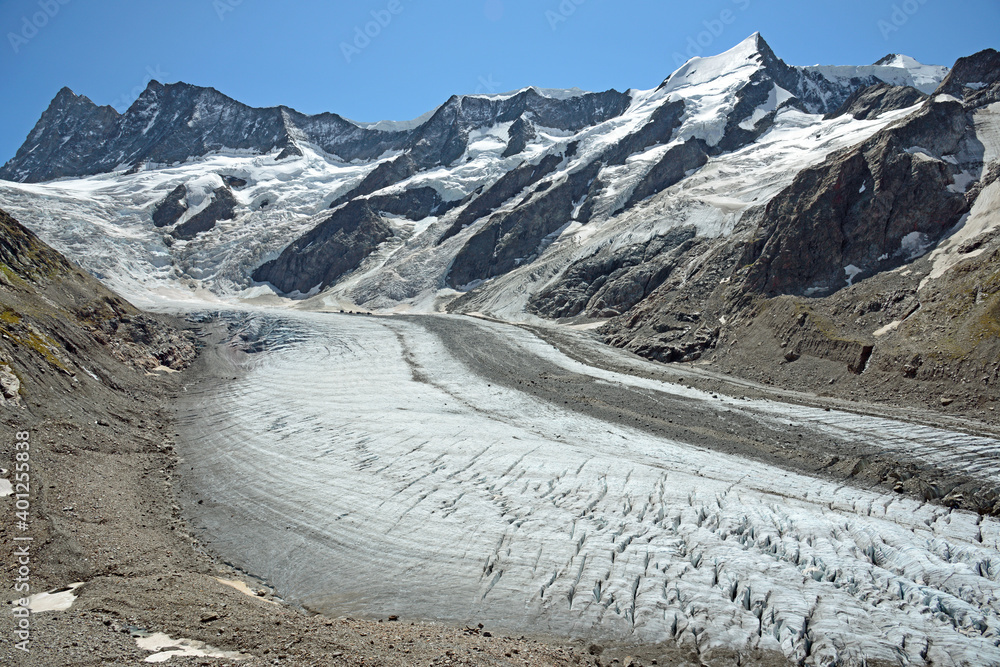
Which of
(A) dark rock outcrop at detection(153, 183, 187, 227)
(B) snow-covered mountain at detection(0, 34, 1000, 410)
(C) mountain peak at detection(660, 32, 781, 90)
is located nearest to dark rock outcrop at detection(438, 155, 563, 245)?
(B) snow-covered mountain at detection(0, 34, 1000, 410)

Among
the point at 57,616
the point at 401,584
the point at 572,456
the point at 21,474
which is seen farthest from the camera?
the point at 572,456

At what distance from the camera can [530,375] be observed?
85.9 ft

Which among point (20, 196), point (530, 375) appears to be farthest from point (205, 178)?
point (530, 375)

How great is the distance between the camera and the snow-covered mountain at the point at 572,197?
99.0ft

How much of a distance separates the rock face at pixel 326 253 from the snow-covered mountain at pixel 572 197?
0.32 m

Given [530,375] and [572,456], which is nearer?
[572,456]

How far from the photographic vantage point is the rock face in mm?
78750

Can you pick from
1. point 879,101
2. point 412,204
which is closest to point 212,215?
point 412,204

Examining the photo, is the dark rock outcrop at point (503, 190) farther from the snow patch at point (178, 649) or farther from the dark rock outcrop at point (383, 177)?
the snow patch at point (178, 649)

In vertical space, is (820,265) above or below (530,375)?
above

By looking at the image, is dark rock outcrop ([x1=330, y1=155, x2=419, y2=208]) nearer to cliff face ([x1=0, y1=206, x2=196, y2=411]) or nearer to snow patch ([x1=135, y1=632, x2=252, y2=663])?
cliff face ([x1=0, y1=206, x2=196, y2=411])

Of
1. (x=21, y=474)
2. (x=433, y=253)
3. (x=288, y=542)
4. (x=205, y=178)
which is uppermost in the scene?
(x=205, y=178)

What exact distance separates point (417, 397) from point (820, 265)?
21965mm

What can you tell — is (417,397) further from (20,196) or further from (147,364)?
(20,196)
